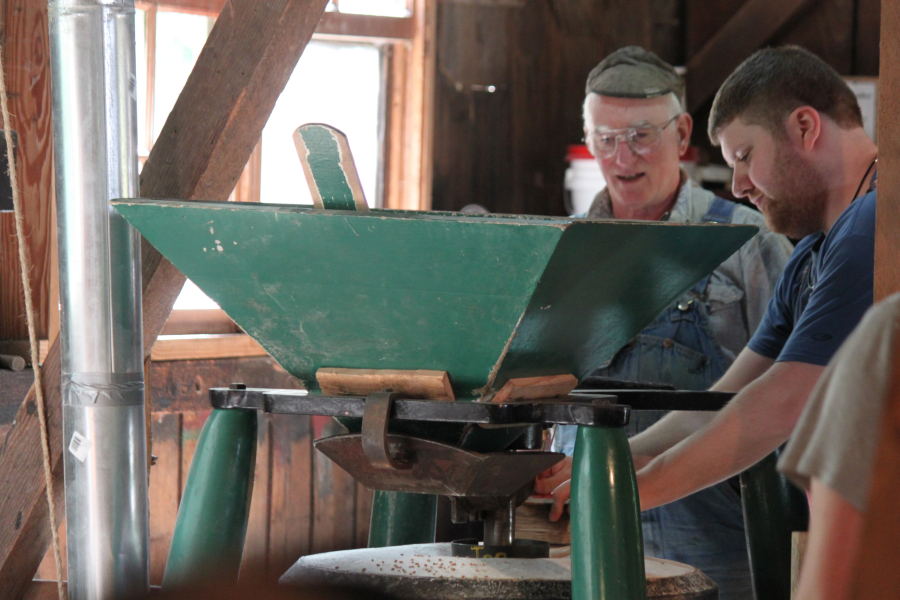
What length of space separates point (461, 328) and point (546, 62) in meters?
2.55

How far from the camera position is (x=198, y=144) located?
5.22 ft

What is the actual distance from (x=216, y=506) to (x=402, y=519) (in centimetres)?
52

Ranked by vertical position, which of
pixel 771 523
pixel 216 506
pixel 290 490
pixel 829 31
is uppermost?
pixel 829 31

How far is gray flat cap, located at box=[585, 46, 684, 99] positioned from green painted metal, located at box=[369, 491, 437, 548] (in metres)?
1.20

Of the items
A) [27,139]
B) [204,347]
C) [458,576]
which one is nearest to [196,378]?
[204,347]

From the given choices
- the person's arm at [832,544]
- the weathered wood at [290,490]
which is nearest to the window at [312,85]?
the weathered wood at [290,490]

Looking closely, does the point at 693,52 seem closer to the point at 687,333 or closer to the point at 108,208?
the point at 687,333

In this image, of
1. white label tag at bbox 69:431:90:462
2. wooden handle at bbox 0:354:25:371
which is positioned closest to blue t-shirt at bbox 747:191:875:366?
white label tag at bbox 69:431:90:462

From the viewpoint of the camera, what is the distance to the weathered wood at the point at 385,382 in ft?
4.20

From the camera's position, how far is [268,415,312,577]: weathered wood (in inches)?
118

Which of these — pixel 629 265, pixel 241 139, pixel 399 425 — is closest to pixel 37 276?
pixel 241 139

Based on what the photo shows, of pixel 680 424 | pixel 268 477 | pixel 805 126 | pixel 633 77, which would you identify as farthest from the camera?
pixel 268 477

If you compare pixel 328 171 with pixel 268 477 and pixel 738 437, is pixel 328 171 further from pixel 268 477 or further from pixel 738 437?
pixel 268 477

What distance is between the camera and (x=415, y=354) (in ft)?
4.22
